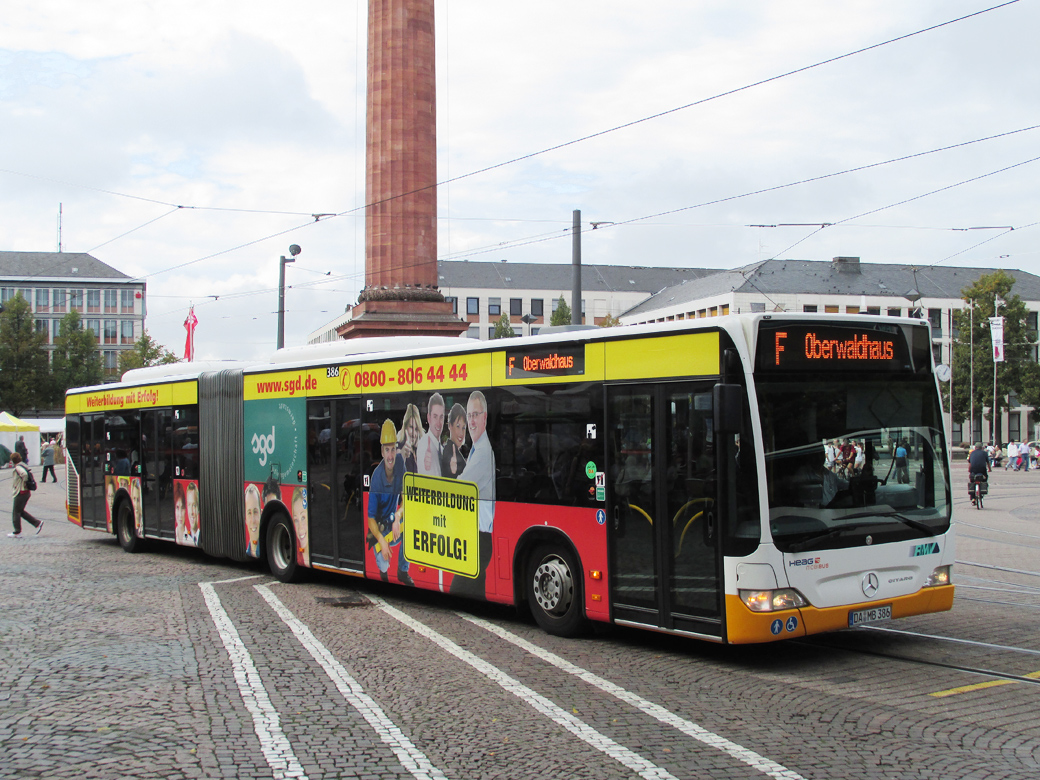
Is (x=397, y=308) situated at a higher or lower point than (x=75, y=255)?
lower

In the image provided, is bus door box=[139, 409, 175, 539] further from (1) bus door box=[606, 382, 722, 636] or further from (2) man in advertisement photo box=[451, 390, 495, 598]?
(1) bus door box=[606, 382, 722, 636]

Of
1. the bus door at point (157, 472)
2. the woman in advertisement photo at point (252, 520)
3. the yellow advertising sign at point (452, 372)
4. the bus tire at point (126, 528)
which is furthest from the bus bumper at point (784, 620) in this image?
the bus tire at point (126, 528)

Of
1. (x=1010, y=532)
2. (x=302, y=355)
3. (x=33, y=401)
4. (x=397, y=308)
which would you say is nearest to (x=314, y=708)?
(x=302, y=355)

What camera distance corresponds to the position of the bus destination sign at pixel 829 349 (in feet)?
27.8

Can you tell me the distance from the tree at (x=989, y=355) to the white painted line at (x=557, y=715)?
70.3 m

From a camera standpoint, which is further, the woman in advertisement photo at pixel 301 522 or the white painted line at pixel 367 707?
the woman in advertisement photo at pixel 301 522

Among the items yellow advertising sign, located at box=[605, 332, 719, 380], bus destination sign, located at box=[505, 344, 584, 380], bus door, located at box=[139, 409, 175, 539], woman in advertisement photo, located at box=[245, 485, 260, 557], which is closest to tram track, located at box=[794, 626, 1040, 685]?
yellow advertising sign, located at box=[605, 332, 719, 380]

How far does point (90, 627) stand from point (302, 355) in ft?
18.1

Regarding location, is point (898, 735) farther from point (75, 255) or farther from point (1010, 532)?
point (75, 255)

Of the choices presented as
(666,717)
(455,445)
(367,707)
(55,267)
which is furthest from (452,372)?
(55,267)

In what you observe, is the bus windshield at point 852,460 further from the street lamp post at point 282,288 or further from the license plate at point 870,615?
the street lamp post at point 282,288

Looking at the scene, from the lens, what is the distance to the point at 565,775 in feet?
18.9

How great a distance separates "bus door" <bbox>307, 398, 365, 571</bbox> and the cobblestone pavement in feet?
3.40

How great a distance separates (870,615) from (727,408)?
2.19 m
